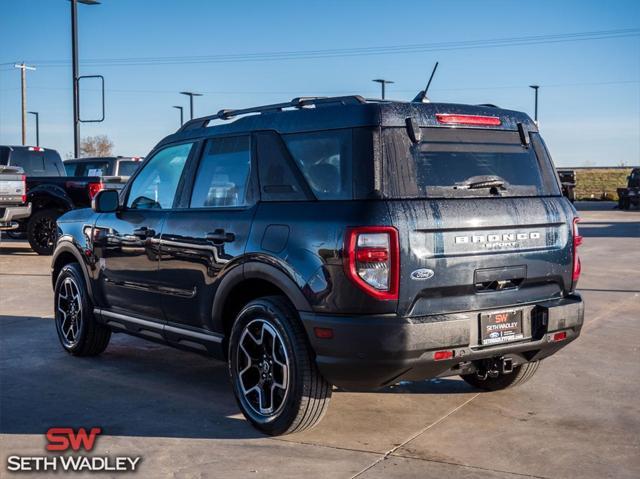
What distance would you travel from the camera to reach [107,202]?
6.70 meters

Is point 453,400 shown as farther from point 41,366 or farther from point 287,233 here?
point 41,366

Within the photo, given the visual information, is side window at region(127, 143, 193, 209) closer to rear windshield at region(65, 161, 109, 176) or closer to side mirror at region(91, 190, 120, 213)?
side mirror at region(91, 190, 120, 213)

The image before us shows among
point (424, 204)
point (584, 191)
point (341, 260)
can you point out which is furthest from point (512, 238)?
point (584, 191)

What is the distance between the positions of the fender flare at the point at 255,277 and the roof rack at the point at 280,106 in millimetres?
1036

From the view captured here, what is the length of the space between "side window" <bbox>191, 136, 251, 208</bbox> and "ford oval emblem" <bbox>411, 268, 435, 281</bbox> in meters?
1.31

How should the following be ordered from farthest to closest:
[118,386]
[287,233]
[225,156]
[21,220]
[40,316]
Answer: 1. [21,220]
2. [40,316]
3. [118,386]
4. [225,156]
5. [287,233]

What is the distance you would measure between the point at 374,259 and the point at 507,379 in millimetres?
2075

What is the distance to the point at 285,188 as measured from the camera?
518 centimetres

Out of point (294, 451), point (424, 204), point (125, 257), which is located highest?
point (424, 204)

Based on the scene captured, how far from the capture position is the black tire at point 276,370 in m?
4.91

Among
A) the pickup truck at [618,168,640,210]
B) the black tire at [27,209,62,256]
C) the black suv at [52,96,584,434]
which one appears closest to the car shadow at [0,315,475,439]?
the black suv at [52,96,584,434]

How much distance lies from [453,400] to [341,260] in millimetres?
1893

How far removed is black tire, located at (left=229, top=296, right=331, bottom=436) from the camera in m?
4.91

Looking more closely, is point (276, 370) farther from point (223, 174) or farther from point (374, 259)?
point (223, 174)
